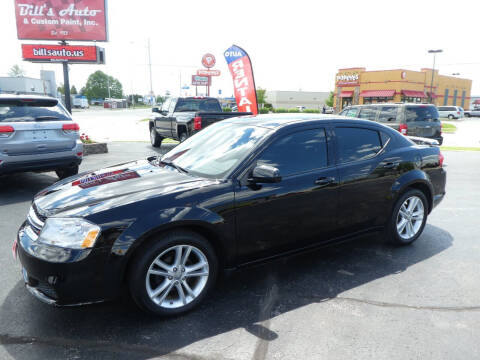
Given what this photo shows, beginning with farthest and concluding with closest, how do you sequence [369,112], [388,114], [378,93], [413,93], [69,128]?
[413,93]
[378,93]
[369,112]
[388,114]
[69,128]

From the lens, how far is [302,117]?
3965 millimetres

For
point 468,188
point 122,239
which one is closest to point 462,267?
point 122,239

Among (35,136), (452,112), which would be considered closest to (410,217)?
(35,136)

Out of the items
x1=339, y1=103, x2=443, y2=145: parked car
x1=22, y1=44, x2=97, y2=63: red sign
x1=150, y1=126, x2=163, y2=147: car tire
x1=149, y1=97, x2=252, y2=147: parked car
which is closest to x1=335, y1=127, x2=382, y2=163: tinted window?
x1=149, y1=97, x2=252, y2=147: parked car

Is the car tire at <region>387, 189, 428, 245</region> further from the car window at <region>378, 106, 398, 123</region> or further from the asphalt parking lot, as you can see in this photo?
the car window at <region>378, 106, 398, 123</region>

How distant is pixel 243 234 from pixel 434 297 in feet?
5.98

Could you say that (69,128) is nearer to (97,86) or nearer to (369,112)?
(369,112)

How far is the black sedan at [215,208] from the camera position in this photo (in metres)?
2.71

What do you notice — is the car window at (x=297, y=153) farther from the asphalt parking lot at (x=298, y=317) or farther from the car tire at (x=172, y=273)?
the asphalt parking lot at (x=298, y=317)

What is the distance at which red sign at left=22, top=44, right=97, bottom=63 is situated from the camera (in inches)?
640

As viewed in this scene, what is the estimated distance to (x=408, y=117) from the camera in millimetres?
11328

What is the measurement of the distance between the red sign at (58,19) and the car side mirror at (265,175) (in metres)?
16.7

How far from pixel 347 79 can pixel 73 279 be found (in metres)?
58.7

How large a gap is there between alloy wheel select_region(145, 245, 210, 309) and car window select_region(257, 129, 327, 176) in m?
1.01
